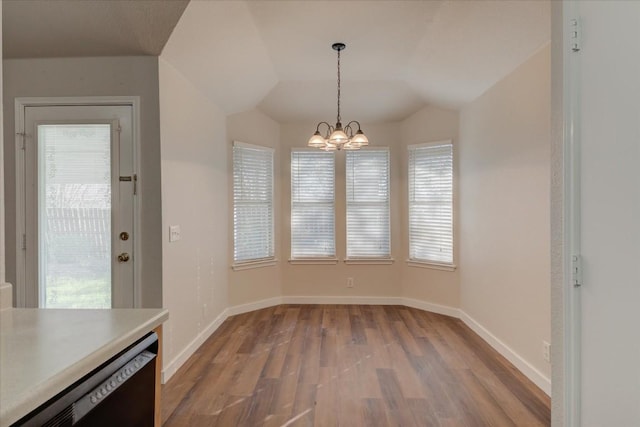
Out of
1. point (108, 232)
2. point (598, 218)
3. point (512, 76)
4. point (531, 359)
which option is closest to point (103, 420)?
point (598, 218)

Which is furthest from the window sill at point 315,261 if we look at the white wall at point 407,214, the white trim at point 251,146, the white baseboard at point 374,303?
the white trim at point 251,146

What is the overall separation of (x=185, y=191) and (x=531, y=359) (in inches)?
130

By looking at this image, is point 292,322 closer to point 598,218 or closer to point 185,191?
point 185,191

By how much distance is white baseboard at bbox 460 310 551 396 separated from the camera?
2.64 m

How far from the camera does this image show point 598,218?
1.30m

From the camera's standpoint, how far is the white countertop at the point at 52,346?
768mm

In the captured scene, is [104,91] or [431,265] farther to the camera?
[431,265]

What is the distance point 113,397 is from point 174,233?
210 cm

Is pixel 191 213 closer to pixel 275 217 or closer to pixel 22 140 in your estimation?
pixel 22 140

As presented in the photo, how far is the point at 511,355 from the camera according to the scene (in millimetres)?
3109

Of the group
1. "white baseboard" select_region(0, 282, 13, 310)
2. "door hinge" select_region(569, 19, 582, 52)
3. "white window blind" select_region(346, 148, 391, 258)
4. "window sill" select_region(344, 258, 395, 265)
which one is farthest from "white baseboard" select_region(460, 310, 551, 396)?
"white baseboard" select_region(0, 282, 13, 310)

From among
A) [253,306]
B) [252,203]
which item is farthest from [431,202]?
[253,306]

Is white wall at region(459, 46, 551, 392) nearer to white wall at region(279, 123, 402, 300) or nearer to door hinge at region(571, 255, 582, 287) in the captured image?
white wall at region(279, 123, 402, 300)

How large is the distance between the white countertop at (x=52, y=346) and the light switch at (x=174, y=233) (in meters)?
1.56
